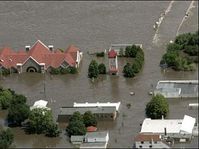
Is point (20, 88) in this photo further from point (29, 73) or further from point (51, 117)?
point (51, 117)

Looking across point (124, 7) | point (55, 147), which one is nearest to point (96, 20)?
point (124, 7)

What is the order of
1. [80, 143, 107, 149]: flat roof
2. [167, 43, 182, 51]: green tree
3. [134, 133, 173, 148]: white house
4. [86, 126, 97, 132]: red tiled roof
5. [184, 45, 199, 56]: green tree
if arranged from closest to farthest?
1. [134, 133, 173, 148]: white house
2. [80, 143, 107, 149]: flat roof
3. [86, 126, 97, 132]: red tiled roof
4. [184, 45, 199, 56]: green tree
5. [167, 43, 182, 51]: green tree

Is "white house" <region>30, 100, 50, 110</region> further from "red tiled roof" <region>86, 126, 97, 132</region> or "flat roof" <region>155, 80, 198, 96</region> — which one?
"flat roof" <region>155, 80, 198, 96</region>

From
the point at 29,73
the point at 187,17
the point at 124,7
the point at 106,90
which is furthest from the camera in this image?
the point at 124,7

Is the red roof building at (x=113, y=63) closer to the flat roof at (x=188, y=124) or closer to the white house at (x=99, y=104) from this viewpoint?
the white house at (x=99, y=104)

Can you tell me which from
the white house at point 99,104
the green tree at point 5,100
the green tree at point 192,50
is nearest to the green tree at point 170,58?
the green tree at point 192,50

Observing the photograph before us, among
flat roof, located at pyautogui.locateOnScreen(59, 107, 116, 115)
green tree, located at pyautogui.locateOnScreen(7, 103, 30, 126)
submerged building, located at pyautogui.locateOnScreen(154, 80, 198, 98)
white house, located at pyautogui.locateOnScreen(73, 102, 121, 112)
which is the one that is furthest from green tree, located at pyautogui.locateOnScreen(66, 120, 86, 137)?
submerged building, located at pyautogui.locateOnScreen(154, 80, 198, 98)

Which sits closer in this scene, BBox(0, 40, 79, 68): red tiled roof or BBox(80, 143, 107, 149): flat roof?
BBox(80, 143, 107, 149): flat roof
